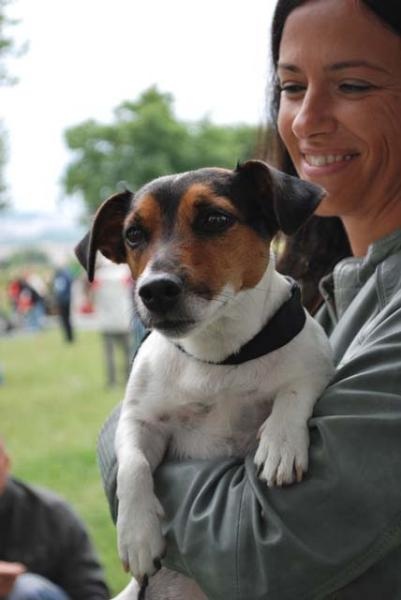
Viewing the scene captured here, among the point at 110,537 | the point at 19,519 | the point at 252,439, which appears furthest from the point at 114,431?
the point at 110,537

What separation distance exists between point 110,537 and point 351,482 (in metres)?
3.41

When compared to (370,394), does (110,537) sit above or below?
below

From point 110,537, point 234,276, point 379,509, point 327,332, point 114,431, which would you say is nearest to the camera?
point 379,509

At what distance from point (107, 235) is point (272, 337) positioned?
46 cm

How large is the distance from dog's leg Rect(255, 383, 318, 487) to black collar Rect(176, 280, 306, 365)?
101mm

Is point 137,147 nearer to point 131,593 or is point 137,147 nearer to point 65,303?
point 65,303

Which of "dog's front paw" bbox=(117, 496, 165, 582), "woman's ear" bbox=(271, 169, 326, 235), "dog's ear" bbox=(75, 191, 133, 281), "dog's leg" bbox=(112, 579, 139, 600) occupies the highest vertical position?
"woman's ear" bbox=(271, 169, 326, 235)

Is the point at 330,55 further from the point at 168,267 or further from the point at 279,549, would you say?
the point at 279,549

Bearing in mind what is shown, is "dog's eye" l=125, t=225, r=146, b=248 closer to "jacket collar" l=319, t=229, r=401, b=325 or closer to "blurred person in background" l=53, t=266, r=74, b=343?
"jacket collar" l=319, t=229, r=401, b=325

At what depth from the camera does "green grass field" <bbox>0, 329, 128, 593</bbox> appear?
4.76m

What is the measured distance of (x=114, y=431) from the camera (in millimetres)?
1713

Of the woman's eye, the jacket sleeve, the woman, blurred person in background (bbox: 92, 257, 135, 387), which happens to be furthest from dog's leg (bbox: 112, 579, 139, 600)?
blurred person in background (bbox: 92, 257, 135, 387)

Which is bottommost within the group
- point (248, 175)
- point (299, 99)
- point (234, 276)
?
point (234, 276)

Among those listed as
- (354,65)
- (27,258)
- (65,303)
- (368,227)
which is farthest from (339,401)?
(27,258)
